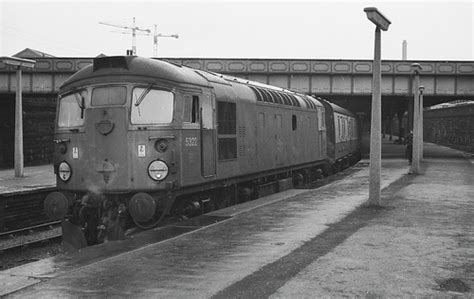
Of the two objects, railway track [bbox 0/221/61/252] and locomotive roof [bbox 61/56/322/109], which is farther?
railway track [bbox 0/221/61/252]

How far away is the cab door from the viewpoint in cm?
1052

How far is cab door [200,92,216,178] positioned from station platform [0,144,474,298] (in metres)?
1.00

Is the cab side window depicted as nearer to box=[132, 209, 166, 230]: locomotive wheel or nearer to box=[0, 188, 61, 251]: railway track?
box=[132, 209, 166, 230]: locomotive wheel

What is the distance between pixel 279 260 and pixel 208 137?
4.18 m

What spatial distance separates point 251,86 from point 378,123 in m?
3.72

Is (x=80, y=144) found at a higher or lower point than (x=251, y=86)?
lower

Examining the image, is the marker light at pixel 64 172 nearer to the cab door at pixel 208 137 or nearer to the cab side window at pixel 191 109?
the cab side window at pixel 191 109

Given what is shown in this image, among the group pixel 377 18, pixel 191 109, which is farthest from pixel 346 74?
pixel 191 109

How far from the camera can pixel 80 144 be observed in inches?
386

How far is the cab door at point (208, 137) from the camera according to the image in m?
10.5

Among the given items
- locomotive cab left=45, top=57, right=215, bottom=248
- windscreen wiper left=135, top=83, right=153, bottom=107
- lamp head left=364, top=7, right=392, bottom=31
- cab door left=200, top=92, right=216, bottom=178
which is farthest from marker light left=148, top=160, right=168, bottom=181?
lamp head left=364, top=7, right=392, bottom=31

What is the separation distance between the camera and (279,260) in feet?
23.4

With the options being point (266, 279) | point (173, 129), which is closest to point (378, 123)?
point (173, 129)

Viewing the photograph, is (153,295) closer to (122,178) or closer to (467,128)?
(122,178)
